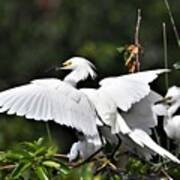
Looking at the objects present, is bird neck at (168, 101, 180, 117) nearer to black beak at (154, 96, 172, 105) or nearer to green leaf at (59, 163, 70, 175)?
black beak at (154, 96, 172, 105)

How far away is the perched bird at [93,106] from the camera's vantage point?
1.68 m

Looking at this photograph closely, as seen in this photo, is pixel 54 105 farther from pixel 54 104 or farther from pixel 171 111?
pixel 171 111

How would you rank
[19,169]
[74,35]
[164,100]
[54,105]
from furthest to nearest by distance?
[74,35] → [164,100] → [54,105] → [19,169]

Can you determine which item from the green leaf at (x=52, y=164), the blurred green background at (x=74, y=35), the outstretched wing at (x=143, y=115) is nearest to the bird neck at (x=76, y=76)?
the outstretched wing at (x=143, y=115)

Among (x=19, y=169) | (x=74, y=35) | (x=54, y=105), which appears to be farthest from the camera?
(x=74, y=35)

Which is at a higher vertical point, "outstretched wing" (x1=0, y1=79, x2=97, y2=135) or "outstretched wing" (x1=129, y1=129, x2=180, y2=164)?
"outstretched wing" (x1=0, y1=79, x2=97, y2=135)

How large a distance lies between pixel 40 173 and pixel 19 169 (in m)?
0.04

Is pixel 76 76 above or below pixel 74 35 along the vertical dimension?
above

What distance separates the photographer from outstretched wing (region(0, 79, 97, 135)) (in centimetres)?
168

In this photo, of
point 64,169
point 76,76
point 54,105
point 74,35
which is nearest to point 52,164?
point 64,169

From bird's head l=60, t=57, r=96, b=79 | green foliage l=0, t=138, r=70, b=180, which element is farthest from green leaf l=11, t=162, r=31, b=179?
bird's head l=60, t=57, r=96, b=79

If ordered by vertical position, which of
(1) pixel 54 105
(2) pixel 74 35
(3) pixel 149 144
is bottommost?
(2) pixel 74 35

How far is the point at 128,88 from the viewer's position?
1.73 meters

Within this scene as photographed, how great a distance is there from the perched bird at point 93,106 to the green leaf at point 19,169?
93 mm
